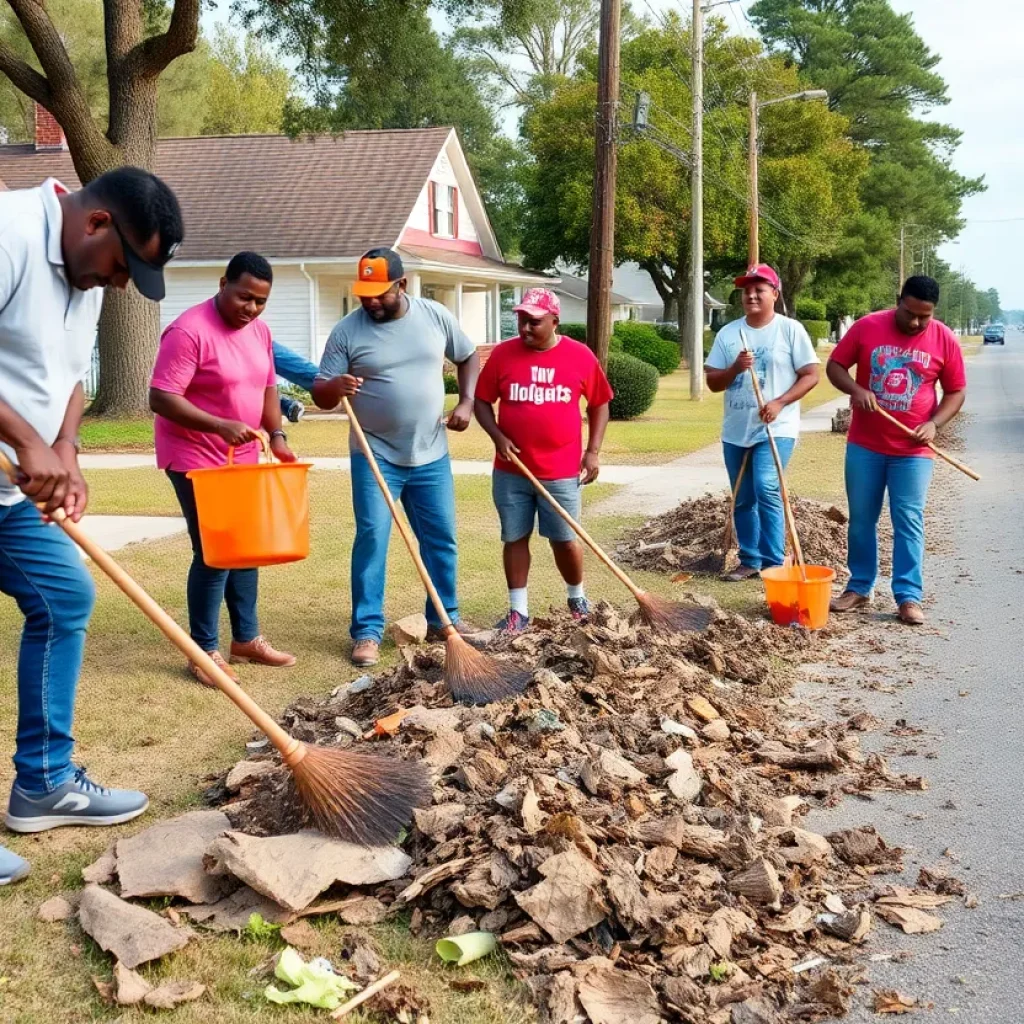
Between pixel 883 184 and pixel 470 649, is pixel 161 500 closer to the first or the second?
pixel 470 649

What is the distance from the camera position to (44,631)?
4180mm

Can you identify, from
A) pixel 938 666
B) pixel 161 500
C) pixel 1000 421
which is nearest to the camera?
pixel 938 666

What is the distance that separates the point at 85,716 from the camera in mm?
5734

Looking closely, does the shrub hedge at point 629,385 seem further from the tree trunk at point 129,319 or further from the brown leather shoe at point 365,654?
the brown leather shoe at point 365,654

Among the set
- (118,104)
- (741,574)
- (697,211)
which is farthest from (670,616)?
(697,211)

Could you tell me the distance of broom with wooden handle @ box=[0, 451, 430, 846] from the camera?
384cm

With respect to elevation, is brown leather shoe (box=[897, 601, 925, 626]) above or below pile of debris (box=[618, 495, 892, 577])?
below

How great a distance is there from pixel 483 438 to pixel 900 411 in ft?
40.0

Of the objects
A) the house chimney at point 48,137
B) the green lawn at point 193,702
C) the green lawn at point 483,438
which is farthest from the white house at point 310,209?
the green lawn at point 193,702

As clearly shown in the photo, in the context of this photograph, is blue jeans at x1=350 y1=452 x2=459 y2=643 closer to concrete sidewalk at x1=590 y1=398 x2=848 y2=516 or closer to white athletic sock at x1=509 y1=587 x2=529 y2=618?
white athletic sock at x1=509 y1=587 x2=529 y2=618

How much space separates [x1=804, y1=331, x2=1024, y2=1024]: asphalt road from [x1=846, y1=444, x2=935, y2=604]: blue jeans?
338mm

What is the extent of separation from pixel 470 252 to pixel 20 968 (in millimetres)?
34875

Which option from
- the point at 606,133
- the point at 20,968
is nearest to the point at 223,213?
the point at 606,133

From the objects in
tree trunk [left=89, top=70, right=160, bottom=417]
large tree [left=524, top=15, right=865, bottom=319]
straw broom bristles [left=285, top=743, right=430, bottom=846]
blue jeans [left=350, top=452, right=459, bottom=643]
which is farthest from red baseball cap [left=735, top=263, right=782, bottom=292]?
large tree [left=524, top=15, right=865, bottom=319]
